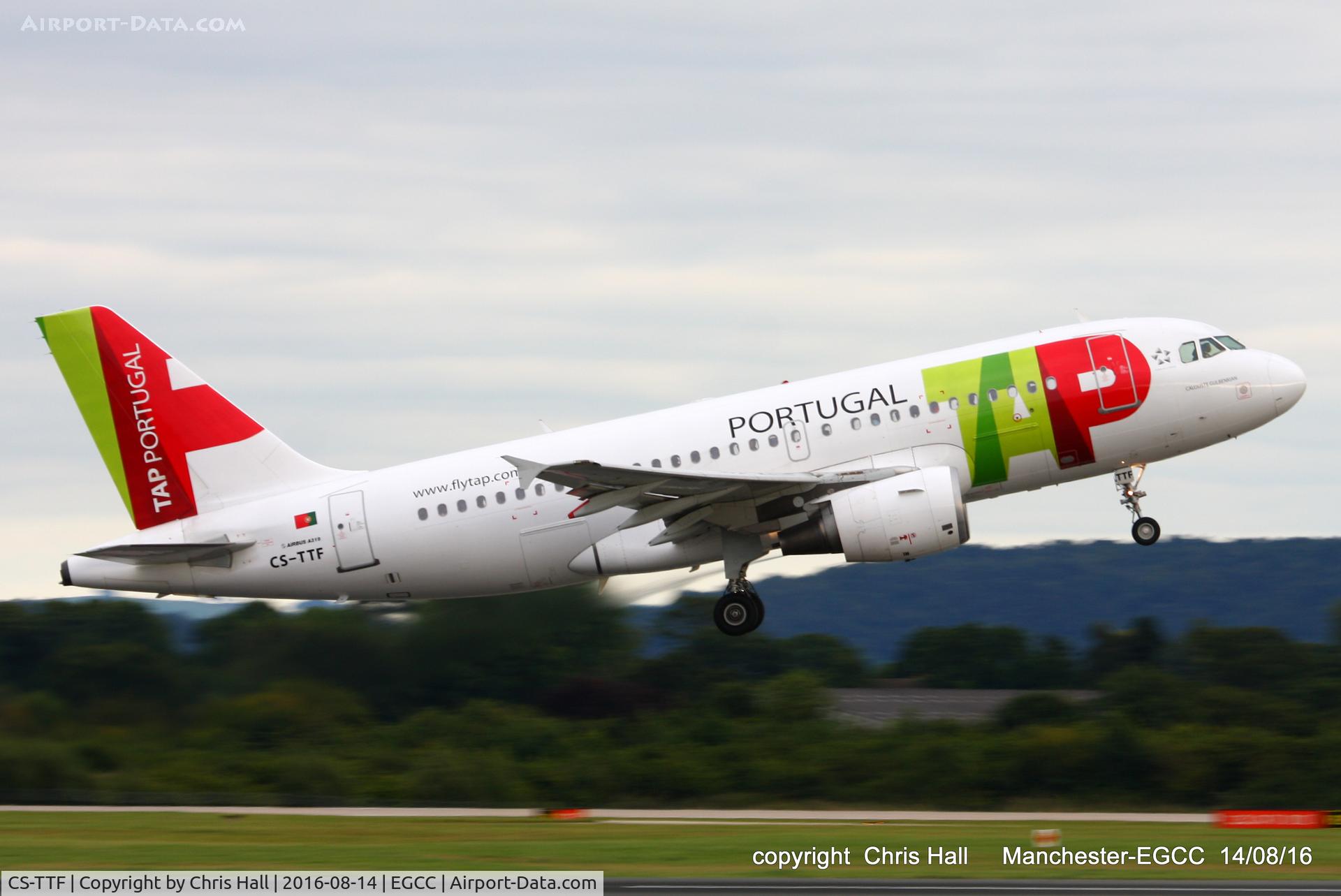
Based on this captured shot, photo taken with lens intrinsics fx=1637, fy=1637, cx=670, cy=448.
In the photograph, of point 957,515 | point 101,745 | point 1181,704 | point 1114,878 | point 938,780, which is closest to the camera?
point 1114,878

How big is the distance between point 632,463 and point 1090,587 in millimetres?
93032

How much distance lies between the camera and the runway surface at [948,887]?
838 inches

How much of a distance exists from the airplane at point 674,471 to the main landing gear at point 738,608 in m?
0.05

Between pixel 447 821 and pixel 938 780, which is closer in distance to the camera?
pixel 447 821

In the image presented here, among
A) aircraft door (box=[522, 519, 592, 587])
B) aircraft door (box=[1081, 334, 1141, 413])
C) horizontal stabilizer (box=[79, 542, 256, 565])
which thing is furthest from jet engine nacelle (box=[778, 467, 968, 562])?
horizontal stabilizer (box=[79, 542, 256, 565])

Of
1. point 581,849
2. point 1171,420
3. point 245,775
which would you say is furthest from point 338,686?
point 1171,420

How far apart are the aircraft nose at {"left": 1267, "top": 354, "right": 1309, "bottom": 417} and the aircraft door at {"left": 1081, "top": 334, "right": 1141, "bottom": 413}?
9.59 ft

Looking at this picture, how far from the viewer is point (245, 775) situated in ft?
125

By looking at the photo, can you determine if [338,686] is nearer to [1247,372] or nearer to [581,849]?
[581,849]

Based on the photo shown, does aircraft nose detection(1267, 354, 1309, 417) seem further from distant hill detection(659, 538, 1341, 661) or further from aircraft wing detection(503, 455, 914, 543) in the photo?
distant hill detection(659, 538, 1341, 661)

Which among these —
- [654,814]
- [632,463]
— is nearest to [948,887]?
[632,463]

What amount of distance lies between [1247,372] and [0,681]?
29.9 meters

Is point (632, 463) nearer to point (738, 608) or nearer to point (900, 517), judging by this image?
point (738, 608)

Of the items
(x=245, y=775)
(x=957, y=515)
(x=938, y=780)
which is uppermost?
(x=957, y=515)
